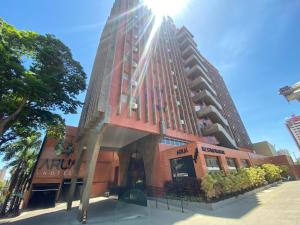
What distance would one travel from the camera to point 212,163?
16453 mm

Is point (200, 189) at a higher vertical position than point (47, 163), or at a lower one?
lower

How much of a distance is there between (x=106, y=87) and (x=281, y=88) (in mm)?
23431

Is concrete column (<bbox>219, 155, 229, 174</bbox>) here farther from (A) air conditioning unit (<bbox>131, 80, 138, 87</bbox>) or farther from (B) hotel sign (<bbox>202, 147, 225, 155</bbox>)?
(A) air conditioning unit (<bbox>131, 80, 138, 87</bbox>)

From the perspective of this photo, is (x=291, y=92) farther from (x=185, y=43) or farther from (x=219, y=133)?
(x=185, y=43)

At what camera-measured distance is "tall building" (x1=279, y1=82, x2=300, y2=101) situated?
62.2ft

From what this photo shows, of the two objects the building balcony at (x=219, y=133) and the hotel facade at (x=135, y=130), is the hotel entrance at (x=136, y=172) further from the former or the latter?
the building balcony at (x=219, y=133)

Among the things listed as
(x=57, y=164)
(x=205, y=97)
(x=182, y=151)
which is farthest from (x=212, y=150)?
(x=57, y=164)

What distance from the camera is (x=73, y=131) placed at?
25.1 meters

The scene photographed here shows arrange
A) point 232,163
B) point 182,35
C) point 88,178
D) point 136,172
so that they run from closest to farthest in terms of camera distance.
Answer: point 88,178 < point 232,163 < point 136,172 < point 182,35

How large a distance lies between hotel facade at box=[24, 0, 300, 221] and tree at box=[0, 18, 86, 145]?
342 centimetres

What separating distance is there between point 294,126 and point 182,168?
2682 inches

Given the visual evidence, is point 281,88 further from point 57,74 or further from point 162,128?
point 57,74

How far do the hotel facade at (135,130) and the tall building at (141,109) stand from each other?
0.10 metres

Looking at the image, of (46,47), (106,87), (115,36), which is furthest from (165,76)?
(46,47)
